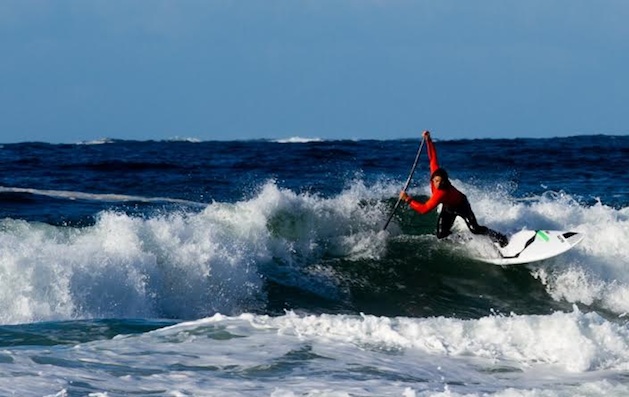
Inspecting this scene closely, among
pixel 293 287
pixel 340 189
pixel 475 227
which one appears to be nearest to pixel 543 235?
pixel 475 227

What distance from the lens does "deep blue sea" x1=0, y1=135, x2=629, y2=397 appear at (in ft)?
26.3

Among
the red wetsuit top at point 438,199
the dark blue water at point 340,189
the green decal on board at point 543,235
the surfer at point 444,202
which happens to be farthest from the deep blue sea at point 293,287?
the red wetsuit top at point 438,199

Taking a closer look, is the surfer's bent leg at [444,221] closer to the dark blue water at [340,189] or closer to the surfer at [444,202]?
the surfer at [444,202]

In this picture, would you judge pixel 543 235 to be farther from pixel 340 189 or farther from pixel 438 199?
pixel 340 189

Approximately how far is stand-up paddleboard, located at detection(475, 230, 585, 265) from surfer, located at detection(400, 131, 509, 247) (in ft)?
1.50

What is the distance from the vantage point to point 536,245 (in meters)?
15.5

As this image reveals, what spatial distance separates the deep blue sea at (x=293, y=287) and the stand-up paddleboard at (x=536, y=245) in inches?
21.8

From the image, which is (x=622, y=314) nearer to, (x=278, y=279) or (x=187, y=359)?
(x=278, y=279)

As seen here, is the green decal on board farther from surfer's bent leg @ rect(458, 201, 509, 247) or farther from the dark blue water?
the dark blue water

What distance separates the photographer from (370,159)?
33.3 meters

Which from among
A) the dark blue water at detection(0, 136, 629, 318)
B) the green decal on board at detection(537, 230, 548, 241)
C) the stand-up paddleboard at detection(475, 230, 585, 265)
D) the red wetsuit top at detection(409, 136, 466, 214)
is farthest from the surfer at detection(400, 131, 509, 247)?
the dark blue water at detection(0, 136, 629, 318)

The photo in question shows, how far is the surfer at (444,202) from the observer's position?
14359mm

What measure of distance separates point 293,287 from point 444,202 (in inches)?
98.3

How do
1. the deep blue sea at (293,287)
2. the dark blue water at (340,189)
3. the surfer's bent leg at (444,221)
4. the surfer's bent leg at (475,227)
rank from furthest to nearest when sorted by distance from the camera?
the dark blue water at (340,189), the surfer's bent leg at (444,221), the surfer's bent leg at (475,227), the deep blue sea at (293,287)
